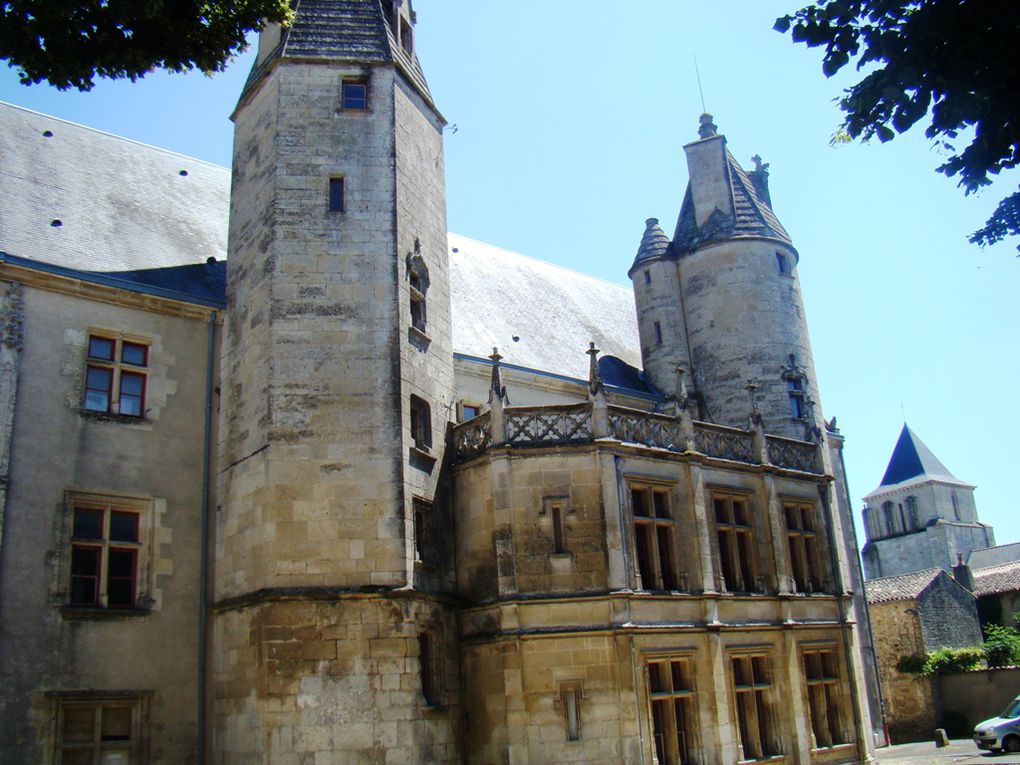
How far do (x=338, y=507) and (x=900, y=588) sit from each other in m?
22.3

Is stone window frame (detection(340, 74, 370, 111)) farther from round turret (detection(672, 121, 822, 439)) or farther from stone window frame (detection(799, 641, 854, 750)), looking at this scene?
stone window frame (detection(799, 641, 854, 750))

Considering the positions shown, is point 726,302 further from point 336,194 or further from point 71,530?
point 71,530

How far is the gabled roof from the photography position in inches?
2281

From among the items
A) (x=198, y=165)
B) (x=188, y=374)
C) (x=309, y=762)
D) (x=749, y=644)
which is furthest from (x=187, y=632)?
(x=198, y=165)

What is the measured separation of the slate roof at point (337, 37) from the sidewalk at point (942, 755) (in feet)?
53.1

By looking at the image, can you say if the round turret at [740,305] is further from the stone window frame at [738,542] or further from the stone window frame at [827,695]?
the stone window frame at [827,695]

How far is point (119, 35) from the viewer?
30.0ft

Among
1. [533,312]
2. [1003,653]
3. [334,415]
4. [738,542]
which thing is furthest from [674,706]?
[1003,653]

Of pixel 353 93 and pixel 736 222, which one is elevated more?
pixel 736 222

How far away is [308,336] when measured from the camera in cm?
1442

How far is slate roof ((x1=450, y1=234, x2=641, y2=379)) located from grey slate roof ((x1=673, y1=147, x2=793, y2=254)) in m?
2.99

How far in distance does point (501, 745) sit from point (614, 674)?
75.9 inches

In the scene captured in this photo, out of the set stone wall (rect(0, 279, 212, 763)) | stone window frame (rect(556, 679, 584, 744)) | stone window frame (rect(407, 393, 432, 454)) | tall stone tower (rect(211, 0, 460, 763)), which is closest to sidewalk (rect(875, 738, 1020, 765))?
stone window frame (rect(556, 679, 584, 744))

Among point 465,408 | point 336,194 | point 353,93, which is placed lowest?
point 465,408
